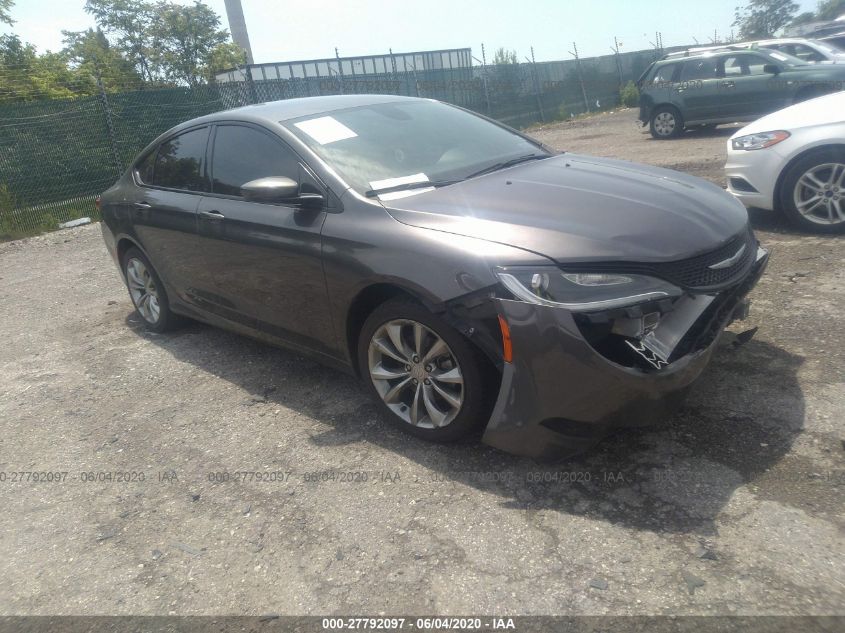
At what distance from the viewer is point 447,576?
2.57m

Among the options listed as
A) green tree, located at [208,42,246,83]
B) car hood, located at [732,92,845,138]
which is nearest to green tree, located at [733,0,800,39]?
green tree, located at [208,42,246,83]

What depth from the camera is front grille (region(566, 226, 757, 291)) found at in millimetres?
2820

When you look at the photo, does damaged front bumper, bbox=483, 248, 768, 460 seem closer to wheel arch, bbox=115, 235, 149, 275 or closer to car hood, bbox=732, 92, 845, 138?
wheel arch, bbox=115, 235, 149, 275

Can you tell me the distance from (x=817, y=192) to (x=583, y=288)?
417 cm

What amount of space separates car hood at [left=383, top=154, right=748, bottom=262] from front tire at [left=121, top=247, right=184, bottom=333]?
2.68 metres

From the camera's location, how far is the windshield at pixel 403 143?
3742mm

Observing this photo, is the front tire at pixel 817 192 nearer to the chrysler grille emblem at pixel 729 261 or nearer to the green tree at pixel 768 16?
the chrysler grille emblem at pixel 729 261

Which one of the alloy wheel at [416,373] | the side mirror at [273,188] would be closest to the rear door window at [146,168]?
the side mirror at [273,188]

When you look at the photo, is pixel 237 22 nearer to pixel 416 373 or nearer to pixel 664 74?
pixel 664 74

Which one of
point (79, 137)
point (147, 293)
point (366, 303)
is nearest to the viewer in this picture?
point (366, 303)

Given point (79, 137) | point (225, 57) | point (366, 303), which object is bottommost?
point (366, 303)

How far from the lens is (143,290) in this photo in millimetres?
5656

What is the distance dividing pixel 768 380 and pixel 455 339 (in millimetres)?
1741

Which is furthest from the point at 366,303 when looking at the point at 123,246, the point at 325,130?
the point at 123,246
